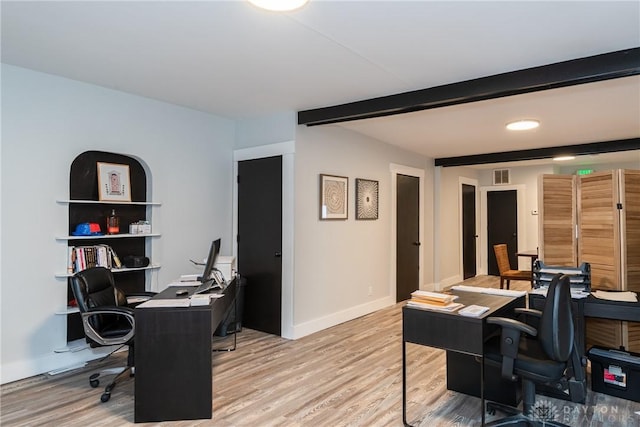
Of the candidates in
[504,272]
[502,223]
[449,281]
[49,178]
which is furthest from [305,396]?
[502,223]

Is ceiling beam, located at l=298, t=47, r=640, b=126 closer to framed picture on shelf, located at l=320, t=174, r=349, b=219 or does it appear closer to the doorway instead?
framed picture on shelf, located at l=320, t=174, r=349, b=219

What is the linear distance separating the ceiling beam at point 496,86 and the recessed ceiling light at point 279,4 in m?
1.79

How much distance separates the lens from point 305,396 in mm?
3010

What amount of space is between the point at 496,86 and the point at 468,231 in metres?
5.79

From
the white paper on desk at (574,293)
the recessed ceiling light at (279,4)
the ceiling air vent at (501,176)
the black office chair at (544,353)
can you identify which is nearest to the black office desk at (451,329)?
the black office chair at (544,353)

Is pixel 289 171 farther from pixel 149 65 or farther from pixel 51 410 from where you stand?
pixel 51 410

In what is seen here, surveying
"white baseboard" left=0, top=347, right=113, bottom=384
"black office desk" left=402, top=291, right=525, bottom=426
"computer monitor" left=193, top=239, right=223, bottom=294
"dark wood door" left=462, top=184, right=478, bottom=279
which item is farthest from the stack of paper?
"dark wood door" left=462, top=184, right=478, bottom=279

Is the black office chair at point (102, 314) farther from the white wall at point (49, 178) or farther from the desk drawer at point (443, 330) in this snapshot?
the desk drawer at point (443, 330)

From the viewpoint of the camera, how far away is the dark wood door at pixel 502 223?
8.59m

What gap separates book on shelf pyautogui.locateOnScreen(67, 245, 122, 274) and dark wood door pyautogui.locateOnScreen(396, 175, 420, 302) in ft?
13.0

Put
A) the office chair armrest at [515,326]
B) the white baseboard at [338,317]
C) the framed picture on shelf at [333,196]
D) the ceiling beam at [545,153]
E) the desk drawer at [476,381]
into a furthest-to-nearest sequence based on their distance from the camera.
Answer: the ceiling beam at [545,153], the framed picture on shelf at [333,196], the white baseboard at [338,317], the desk drawer at [476,381], the office chair armrest at [515,326]

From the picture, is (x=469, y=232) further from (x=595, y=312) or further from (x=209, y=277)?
(x=209, y=277)

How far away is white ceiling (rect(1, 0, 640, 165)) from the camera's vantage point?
2.27 meters

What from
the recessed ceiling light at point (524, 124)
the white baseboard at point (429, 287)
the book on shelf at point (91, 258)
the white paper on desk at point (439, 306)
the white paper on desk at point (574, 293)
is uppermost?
the recessed ceiling light at point (524, 124)
